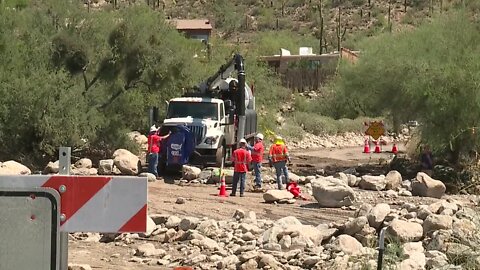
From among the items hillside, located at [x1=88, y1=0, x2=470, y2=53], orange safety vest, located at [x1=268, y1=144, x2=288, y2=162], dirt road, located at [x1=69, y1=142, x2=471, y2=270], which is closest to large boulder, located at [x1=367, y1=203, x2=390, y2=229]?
dirt road, located at [x1=69, y1=142, x2=471, y2=270]

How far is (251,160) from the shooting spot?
72.9 ft

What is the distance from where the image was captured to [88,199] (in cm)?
435

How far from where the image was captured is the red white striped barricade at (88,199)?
14.2 ft

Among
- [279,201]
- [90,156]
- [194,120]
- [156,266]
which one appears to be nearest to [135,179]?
[156,266]

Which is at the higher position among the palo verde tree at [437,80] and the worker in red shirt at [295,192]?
the palo verde tree at [437,80]

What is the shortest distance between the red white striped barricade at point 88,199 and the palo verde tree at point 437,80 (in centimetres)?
2131

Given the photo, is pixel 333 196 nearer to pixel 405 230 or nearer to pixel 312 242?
pixel 312 242

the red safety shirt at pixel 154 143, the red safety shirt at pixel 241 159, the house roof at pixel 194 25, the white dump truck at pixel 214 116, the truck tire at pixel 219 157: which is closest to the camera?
the red safety shirt at pixel 241 159

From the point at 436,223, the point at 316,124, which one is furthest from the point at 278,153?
the point at 316,124

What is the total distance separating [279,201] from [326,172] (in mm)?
9835

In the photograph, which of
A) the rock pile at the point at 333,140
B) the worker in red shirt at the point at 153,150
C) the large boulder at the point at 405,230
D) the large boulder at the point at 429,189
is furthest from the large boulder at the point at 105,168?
the rock pile at the point at 333,140

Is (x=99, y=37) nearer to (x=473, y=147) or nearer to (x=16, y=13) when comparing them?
(x=16, y=13)

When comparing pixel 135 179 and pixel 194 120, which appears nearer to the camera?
pixel 135 179

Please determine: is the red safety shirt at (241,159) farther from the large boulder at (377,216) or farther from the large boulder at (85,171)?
the large boulder at (377,216)
